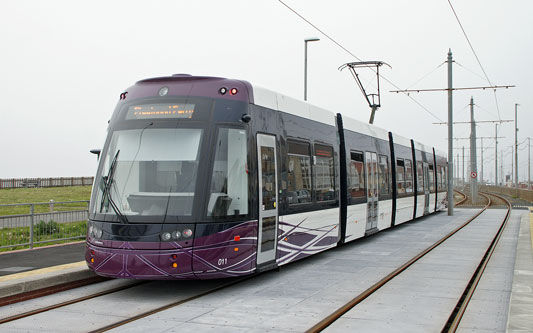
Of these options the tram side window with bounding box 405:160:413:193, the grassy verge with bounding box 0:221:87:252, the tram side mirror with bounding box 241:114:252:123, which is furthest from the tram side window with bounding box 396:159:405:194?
the tram side mirror with bounding box 241:114:252:123

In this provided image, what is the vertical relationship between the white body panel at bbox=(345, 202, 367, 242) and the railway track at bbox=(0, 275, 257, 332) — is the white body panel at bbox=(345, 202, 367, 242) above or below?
above

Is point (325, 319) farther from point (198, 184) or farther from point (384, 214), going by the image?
point (384, 214)

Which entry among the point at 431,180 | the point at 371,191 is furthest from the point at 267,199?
the point at 431,180

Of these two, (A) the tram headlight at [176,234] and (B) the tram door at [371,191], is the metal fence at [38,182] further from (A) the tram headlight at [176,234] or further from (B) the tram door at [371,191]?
(A) the tram headlight at [176,234]

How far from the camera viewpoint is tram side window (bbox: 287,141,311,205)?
10.5 meters

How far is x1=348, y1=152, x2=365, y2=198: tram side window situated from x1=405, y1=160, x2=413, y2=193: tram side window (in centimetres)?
609

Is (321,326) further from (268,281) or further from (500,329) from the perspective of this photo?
(268,281)

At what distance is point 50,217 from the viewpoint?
13.6m

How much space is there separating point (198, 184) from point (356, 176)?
23.0ft

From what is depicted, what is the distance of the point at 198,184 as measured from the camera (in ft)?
27.3

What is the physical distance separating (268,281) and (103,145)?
3.44 meters

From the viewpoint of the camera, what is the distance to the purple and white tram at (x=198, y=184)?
26.7ft

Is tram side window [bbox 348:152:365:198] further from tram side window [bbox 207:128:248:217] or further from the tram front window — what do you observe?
the tram front window

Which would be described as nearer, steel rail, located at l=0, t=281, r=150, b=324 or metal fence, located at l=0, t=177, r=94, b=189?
steel rail, located at l=0, t=281, r=150, b=324
